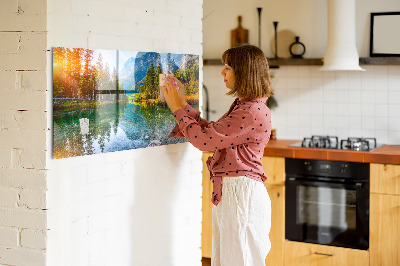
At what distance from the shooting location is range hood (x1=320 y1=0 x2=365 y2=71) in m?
4.43

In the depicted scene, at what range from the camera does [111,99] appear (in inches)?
98.7

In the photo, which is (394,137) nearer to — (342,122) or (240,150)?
(342,122)

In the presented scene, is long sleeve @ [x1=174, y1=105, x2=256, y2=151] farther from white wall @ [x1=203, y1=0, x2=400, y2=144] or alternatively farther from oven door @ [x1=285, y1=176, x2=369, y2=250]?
white wall @ [x1=203, y1=0, x2=400, y2=144]

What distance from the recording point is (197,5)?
3053 mm

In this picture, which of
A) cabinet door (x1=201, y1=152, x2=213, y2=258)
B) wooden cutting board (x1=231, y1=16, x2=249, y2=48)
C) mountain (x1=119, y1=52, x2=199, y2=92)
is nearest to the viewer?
mountain (x1=119, y1=52, x2=199, y2=92)

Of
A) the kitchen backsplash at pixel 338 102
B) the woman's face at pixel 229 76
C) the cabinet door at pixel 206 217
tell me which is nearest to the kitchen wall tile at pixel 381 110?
the kitchen backsplash at pixel 338 102

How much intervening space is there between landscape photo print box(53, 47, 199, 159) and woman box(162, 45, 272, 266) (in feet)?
0.46

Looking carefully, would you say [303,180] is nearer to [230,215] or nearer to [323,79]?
[323,79]

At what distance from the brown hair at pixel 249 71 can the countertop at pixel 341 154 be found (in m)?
1.61

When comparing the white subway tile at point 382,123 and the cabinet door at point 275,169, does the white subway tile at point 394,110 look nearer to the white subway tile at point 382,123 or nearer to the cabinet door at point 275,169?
the white subway tile at point 382,123

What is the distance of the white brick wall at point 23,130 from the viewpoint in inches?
85.9

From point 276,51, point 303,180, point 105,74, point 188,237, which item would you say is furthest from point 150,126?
point 276,51

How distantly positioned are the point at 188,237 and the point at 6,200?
1.13m

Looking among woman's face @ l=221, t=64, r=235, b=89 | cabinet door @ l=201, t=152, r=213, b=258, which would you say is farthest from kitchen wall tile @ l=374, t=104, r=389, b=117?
woman's face @ l=221, t=64, r=235, b=89
